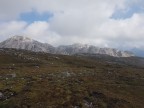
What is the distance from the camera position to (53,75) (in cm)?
11962

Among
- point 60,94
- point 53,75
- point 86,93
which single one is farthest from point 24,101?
point 53,75

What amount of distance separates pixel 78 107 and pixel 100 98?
429 inches

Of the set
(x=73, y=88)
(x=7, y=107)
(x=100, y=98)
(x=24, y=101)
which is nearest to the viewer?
(x=7, y=107)

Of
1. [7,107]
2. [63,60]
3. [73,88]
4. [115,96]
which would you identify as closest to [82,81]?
[73,88]

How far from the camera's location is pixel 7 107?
73500 mm

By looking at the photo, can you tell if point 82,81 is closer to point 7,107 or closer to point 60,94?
point 60,94

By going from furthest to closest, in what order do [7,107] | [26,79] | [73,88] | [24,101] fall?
[26,79] → [73,88] → [24,101] → [7,107]

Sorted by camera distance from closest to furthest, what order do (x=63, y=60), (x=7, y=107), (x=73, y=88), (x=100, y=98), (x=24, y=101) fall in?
(x=7, y=107)
(x=24, y=101)
(x=100, y=98)
(x=73, y=88)
(x=63, y=60)

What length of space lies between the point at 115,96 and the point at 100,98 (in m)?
5.22

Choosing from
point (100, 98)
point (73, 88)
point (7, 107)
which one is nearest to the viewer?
point (7, 107)

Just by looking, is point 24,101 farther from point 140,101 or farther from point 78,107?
point 140,101

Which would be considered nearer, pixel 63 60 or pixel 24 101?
pixel 24 101

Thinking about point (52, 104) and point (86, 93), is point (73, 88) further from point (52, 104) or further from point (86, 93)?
point (52, 104)

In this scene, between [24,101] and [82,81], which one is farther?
[82,81]
